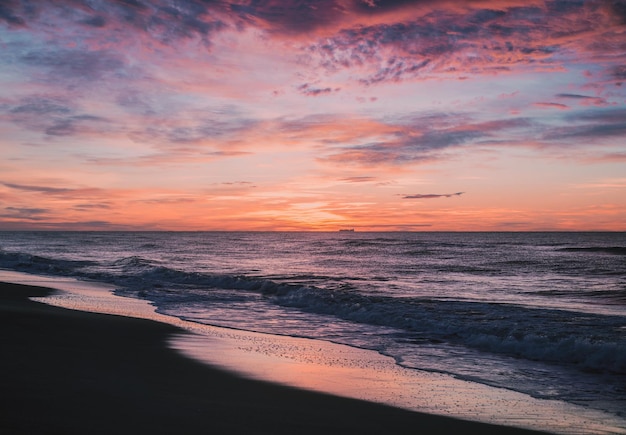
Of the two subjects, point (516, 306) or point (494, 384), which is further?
point (516, 306)

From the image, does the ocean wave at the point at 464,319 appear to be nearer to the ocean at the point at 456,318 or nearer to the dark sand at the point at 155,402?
the ocean at the point at 456,318

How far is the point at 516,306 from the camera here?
18.2 meters

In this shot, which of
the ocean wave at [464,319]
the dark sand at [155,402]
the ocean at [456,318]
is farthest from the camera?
the ocean wave at [464,319]

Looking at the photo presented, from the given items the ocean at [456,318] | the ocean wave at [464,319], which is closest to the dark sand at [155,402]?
the ocean at [456,318]

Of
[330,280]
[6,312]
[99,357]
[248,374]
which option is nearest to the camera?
[248,374]

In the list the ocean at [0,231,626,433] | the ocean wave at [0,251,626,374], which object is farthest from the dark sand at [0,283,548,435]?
the ocean wave at [0,251,626,374]

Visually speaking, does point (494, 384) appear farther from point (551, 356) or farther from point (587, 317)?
point (587, 317)

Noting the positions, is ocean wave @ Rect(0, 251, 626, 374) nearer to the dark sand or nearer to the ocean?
the ocean

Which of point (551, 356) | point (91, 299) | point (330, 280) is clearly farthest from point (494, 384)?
point (330, 280)

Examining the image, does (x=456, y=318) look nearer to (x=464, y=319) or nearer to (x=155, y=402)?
(x=464, y=319)

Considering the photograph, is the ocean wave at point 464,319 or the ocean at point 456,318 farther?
the ocean wave at point 464,319

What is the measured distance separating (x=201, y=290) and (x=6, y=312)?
34.6 ft

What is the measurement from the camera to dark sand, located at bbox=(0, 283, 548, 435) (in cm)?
542

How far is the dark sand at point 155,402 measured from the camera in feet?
17.8
